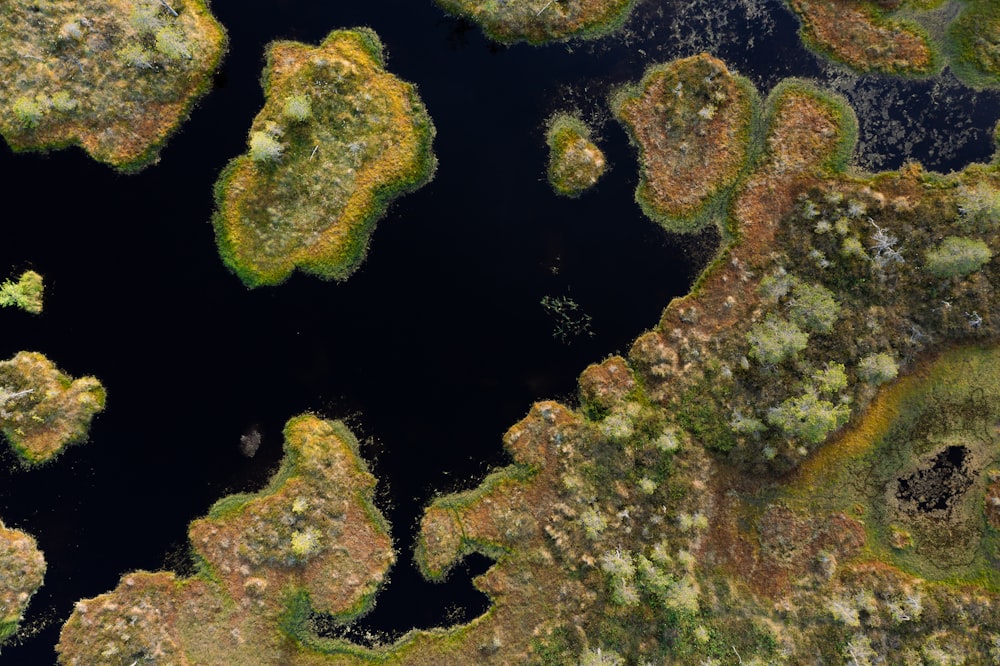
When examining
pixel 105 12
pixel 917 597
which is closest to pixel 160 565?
pixel 105 12

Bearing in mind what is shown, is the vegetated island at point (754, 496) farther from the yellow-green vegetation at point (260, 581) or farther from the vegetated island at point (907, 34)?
the vegetated island at point (907, 34)

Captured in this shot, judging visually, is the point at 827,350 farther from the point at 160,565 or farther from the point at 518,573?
the point at 160,565

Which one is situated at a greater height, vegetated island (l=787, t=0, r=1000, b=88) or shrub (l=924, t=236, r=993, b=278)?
vegetated island (l=787, t=0, r=1000, b=88)

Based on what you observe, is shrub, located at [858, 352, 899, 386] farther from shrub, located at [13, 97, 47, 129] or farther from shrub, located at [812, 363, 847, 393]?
shrub, located at [13, 97, 47, 129]

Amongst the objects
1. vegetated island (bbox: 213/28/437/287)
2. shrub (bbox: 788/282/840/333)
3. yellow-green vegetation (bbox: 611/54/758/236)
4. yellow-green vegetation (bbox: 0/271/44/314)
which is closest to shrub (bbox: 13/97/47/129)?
yellow-green vegetation (bbox: 0/271/44/314)

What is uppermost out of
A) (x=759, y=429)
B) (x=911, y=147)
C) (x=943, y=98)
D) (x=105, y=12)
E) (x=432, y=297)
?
Result: (x=943, y=98)

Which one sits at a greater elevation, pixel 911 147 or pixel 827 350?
pixel 911 147

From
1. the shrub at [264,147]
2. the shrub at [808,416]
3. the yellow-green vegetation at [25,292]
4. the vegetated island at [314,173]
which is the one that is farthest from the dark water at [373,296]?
the shrub at [808,416]
